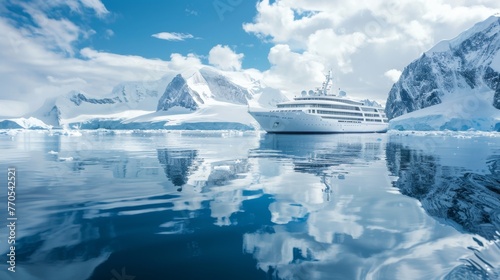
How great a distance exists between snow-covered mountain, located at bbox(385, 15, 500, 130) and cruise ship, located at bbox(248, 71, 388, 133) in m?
44.6

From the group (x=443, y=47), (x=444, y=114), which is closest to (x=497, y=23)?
(x=443, y=47)

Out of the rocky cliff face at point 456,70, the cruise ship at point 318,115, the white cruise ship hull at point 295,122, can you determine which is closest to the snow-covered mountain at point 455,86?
the rocky cliff face at point 456,70

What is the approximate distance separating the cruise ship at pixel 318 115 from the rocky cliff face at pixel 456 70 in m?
75.5

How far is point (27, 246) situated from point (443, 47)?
196m

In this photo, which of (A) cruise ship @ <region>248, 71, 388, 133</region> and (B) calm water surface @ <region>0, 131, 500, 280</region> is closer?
(B) calm water surface @ <region>0, 131, 500, 280</region>

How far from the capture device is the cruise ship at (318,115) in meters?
62.5

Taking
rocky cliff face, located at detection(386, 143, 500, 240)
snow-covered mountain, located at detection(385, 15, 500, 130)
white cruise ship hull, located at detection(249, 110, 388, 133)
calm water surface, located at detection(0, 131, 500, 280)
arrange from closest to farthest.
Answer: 1. calm water surface, located at detection(0, 131, 500, 280)
2. rocky cliff face, located at detection(386, 143, 500, 240)
3. white cruise ship hull, located at detection(249, 110, 388, 133)
4. snow-covered mountain, located at detection(385, 15, 500, 130)

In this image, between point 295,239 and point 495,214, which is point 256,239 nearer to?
point 295,239

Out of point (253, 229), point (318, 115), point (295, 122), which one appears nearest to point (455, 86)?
point (318, 115)

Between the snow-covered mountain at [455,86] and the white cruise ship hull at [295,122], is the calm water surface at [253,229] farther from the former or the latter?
the snow-covered mountain at [455,86]

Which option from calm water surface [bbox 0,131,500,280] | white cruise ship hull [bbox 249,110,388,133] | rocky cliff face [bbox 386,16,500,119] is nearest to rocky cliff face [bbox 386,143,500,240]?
calm water surface [bbox 0,131,500,280]

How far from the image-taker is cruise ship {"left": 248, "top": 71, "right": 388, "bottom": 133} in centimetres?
6253

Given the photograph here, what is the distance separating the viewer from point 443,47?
16562 centimetres

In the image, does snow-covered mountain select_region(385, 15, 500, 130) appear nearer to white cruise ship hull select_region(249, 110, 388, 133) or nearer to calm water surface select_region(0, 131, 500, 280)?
white cruise ship hull select_region(249, 110, 388, 133)
